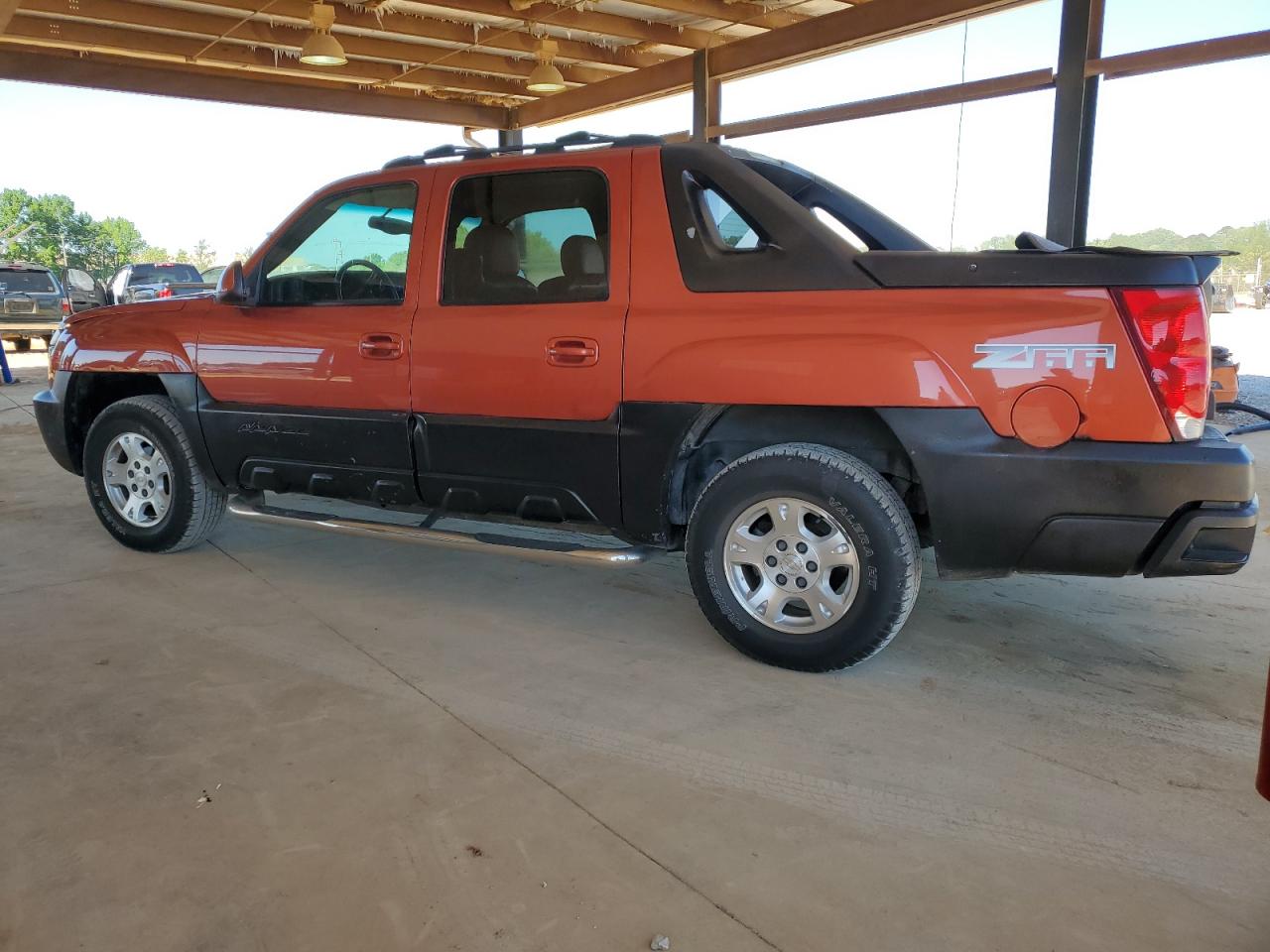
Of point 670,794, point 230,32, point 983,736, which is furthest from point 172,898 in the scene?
point 230,32

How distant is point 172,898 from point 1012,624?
2980mm

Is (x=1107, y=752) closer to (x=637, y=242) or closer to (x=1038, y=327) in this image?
(x=1038, y=327)

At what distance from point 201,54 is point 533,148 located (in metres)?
10.4

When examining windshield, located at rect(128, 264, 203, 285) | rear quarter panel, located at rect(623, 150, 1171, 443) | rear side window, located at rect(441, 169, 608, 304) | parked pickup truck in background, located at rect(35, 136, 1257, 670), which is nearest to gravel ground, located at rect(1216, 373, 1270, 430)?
parked pickup truck in background, located at rect(35, 136, 1257, 670)

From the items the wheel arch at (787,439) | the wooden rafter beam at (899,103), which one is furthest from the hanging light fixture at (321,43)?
the wheel arch at (787,439)

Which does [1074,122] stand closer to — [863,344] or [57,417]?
[863,344]

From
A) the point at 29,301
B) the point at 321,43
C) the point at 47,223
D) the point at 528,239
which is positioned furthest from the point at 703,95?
the point at 47,223

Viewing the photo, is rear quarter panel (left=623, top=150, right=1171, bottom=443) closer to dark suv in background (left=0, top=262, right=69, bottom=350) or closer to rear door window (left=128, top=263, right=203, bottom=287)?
dark suv in background (left=0, top=262, right=69, bottom=350)

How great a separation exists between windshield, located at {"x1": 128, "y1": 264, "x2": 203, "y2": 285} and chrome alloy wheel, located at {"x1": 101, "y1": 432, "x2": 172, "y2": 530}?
59.3 ft

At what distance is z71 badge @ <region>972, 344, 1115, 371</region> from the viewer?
2.65 meters

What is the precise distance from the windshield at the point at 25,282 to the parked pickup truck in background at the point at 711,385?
45.7 ft

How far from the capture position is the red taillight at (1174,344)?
2598 mm

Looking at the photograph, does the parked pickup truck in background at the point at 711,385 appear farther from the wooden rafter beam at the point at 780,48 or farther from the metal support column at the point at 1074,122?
the wooden rafter beam at the point at 780,48

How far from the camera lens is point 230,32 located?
10938 mm
